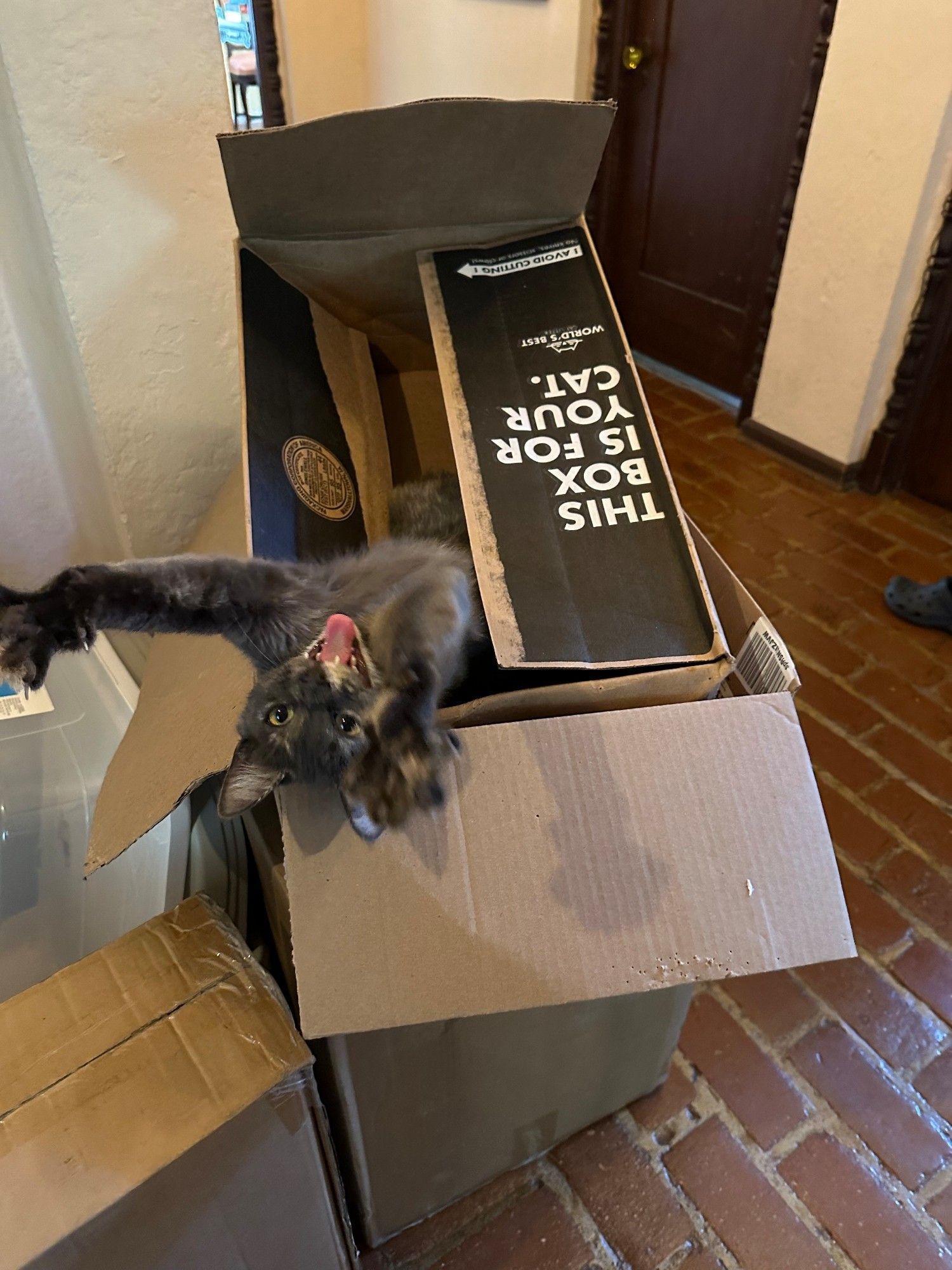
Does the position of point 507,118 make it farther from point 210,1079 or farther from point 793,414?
point 793,414

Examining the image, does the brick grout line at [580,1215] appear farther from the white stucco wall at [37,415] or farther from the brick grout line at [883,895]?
the white stucco wall at [37,415]

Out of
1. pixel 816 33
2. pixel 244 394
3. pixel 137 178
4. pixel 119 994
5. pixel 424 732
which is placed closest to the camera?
pixel 424 732

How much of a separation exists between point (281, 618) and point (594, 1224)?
3.29 feet

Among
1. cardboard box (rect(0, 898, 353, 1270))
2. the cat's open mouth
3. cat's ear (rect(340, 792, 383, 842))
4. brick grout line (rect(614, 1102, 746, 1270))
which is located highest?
the cat's open mouth

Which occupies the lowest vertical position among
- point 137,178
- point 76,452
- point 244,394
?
point 76,452

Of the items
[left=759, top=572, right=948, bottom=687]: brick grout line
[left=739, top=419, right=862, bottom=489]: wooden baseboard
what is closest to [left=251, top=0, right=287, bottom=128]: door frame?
[left=739, top=419, right=862, bottom=489]: wooden baseboard

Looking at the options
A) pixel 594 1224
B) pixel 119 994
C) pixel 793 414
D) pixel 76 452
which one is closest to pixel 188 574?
pixel 119 994

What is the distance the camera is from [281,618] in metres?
0.88

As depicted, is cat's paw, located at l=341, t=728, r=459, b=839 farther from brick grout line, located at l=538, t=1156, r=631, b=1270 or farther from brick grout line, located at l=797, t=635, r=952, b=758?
brick grout line, located at l=797, t=635, r=952, b=758

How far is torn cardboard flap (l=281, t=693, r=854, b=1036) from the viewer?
70cm

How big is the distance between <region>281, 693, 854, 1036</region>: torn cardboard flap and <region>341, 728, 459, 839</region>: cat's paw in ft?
0.09

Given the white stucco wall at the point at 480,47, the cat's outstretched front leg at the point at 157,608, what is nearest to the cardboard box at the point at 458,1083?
the cat's outstretched front leg at the point at 157,608

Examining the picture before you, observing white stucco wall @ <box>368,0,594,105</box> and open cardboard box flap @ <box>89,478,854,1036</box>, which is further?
white stucco wall @ <box>368,0,594,105</box>

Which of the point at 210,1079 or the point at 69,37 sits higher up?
the point at 69,37
